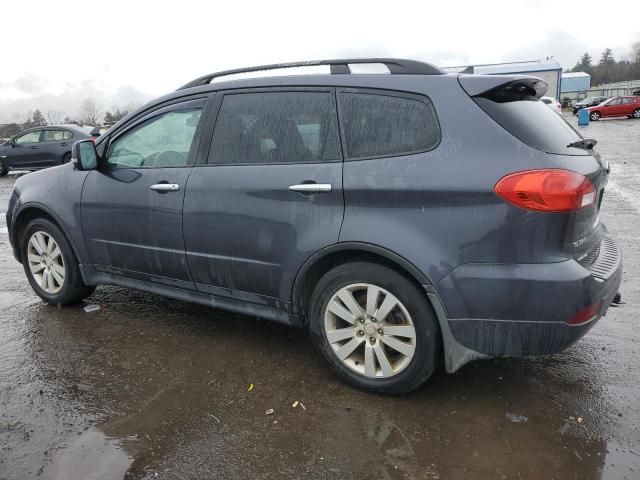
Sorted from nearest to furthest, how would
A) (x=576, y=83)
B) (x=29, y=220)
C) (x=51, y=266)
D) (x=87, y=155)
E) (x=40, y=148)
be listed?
(x=87, y=155)
(x=51, y=266)
(x=29, y=220)
(x=40, y=148)
(x=576, y=83)

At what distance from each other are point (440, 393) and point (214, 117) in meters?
2.24

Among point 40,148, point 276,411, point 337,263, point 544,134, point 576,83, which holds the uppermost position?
point 544,134

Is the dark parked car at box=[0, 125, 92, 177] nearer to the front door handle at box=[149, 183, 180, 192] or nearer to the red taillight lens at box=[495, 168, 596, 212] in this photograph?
the front door handle at box=[149, 183, 180, 192]

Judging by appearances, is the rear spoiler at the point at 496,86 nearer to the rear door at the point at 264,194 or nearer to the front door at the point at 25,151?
the rear door at the point at 264,194

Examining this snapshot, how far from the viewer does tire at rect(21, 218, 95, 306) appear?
442 cm

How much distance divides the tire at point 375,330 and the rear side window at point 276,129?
2.35 ft

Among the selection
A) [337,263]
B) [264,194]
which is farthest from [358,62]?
[337,263]

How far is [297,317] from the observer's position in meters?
3.30

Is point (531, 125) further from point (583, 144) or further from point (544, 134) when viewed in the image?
point (583, 144)

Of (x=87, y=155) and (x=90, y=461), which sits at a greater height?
(x=87, y=155)

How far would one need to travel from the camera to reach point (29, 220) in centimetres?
467

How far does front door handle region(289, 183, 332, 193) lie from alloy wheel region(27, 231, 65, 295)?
245 centimetres

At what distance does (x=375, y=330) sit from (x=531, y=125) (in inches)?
52.9

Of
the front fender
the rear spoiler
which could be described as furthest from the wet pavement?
the rear spoiler
